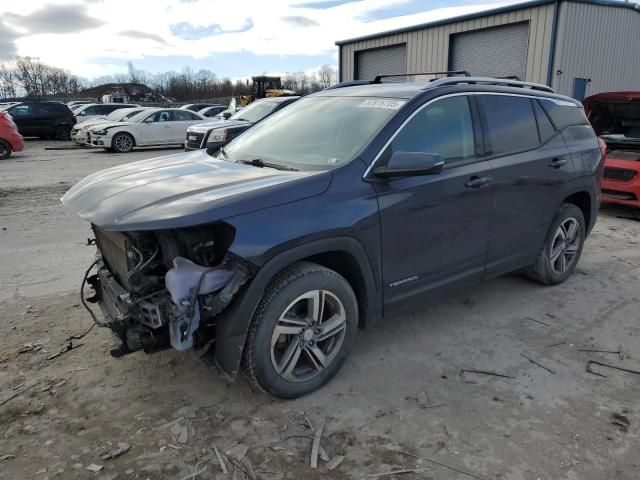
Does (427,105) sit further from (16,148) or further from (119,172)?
(16,148)

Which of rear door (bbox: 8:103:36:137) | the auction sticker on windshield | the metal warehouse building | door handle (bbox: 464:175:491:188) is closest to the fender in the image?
the auction sticker on windshield

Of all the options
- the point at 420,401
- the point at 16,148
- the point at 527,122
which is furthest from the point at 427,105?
the point at 16,148

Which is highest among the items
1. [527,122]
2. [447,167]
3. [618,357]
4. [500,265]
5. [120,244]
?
[527,122]

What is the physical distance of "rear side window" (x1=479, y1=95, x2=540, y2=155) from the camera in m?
3.94

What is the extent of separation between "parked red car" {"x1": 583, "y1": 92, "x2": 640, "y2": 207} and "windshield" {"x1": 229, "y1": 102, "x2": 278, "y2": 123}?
7264mm

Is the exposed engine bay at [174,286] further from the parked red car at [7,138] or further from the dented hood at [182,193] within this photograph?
the parked red car at [7,138]

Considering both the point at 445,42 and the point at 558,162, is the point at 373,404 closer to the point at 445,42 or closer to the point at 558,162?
the point at 558,162

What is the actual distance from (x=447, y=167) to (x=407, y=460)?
6.41 ft

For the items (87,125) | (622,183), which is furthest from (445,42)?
(87,125)

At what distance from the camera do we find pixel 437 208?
3457 mm

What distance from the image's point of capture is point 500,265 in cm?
412

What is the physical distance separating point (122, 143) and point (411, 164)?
16566 mm

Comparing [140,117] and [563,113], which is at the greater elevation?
[563,113]

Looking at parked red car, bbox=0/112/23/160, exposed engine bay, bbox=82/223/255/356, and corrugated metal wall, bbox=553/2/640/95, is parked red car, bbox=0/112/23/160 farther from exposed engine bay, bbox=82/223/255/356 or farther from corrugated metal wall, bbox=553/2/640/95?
corrugated metal wall, bbox=553/2/640/95
